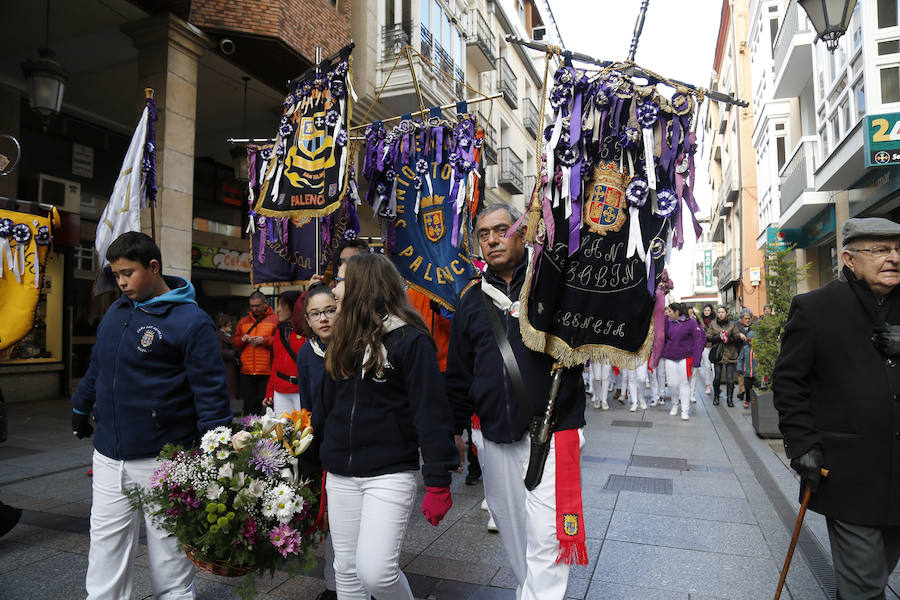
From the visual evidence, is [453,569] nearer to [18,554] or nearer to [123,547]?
[123,547]

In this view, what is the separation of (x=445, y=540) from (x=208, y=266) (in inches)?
481

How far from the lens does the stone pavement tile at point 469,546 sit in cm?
403

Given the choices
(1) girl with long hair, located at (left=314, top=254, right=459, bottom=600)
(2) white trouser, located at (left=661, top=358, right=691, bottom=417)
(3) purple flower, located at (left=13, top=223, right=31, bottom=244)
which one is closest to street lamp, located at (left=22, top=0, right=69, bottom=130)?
(3) purple flower, located at (left=13, top=223, right=31, bottom=244)

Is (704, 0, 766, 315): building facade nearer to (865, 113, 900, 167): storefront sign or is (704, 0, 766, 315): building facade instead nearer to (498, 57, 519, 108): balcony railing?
(498, 57, 519, 108): balcony railing

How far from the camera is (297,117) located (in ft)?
19.0

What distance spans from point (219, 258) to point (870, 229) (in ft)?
48.2

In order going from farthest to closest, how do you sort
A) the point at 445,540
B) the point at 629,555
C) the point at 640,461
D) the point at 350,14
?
1. the point at 350,14
2. the point at 640,461
3. the point at 445,540
4. the point at 629,555

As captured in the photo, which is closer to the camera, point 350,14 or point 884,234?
point 884,234

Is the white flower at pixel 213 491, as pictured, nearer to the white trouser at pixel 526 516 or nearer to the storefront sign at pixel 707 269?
the white trouser at pixel 526 516

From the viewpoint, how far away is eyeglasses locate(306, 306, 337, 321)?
3.36 m

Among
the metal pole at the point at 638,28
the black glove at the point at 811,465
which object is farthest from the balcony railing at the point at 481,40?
the black glove at the point at 811,465

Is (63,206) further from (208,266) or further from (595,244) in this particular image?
(595,244)

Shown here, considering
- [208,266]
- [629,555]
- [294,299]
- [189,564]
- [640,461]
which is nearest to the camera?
[189,564]

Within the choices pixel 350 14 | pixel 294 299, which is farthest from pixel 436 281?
pixel 350 14
